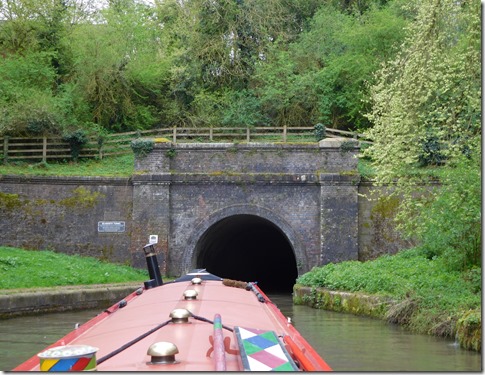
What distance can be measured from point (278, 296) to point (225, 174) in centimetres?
373

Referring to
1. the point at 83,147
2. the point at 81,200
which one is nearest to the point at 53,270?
the point at 81,200

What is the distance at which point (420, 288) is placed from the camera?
537 inches

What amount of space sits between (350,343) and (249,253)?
17.1 meters

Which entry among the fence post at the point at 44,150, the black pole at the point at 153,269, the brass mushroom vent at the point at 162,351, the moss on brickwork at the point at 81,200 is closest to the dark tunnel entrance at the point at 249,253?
the moss on brickwork at the point at 81,200

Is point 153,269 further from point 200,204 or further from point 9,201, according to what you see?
point 9,201

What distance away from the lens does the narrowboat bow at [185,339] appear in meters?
3.71

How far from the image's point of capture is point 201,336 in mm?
4746

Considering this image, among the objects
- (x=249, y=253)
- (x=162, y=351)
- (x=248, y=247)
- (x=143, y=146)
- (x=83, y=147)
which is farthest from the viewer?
(x=249, y=253)

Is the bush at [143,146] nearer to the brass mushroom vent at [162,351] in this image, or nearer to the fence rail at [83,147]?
the fence rail at [83,147]

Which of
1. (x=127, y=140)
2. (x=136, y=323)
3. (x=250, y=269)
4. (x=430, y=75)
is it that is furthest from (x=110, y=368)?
(x=250, y=269)

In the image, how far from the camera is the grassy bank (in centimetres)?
1118

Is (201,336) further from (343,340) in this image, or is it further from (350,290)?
(350,290)

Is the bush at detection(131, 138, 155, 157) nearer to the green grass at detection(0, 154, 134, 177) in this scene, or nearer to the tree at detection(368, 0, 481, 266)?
the green grass at detection(0, 154, 134, 177)

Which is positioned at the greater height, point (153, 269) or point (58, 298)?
point (153, 269)
